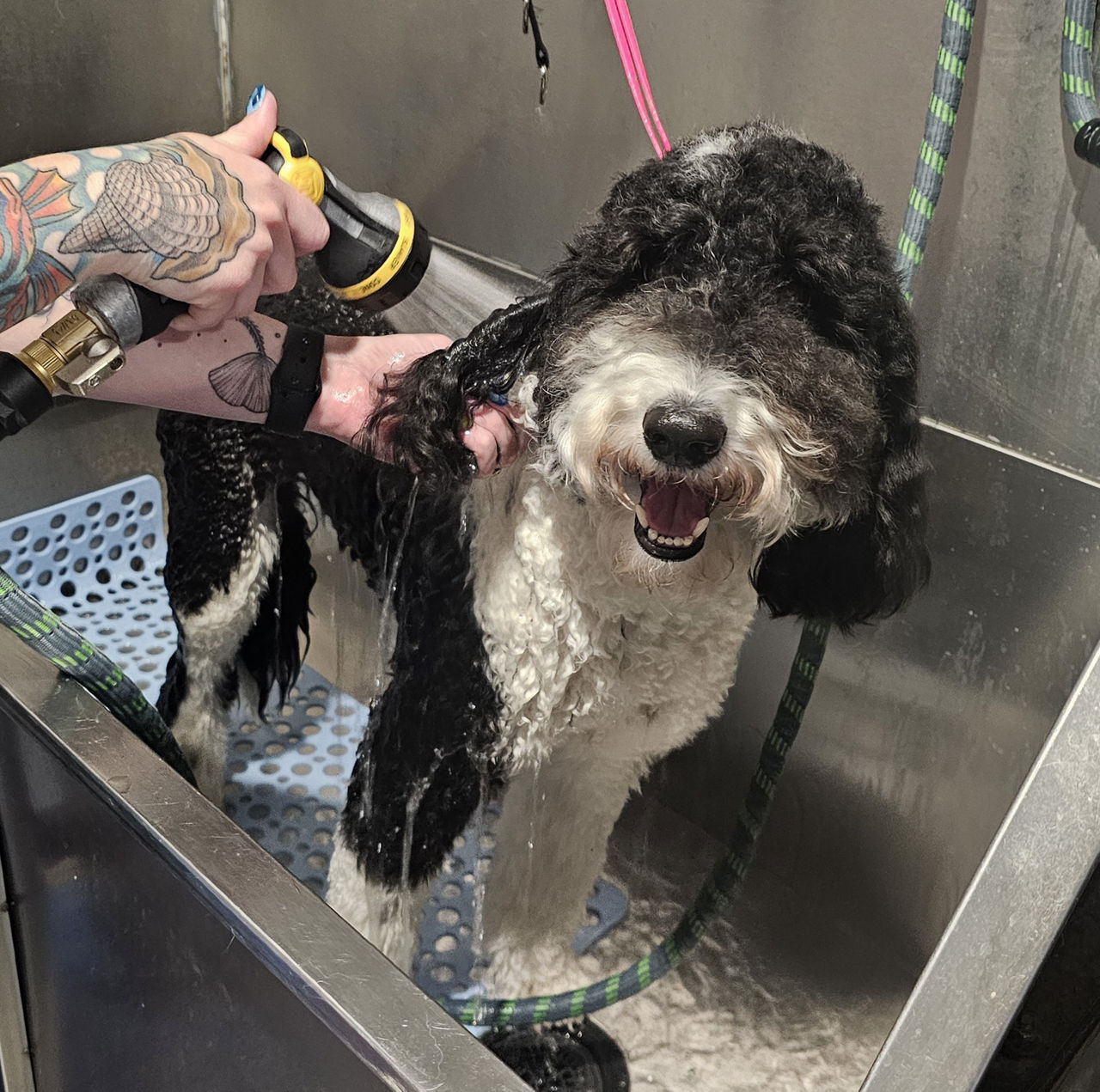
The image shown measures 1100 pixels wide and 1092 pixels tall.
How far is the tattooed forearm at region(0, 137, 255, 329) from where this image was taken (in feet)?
2.69

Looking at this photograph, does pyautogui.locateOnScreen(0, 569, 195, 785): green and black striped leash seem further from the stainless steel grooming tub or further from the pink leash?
the pink leash

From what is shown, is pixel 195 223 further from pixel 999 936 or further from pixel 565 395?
pixel 999 936

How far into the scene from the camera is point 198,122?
1.81 meters

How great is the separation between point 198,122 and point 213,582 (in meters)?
0.82

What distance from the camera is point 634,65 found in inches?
46.1

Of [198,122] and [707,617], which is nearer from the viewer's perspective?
[707,617]

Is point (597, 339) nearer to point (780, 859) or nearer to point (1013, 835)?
point (1013, 835)

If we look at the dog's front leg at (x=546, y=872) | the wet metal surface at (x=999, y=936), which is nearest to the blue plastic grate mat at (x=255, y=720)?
the dog's front leg at (x=546, y=872)

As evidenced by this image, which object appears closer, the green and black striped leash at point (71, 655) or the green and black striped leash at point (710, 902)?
the green and black striped leash at point (71, 655)

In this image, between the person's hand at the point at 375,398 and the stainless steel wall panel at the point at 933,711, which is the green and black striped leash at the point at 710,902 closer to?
the stainless steel wall panel at the point at 933,711

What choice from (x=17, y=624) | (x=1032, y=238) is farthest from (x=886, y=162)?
(x=17, y=624)

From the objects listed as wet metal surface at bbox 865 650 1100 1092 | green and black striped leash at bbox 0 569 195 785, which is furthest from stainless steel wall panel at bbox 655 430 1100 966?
green and black striped leash at bbox 0 569 195 785

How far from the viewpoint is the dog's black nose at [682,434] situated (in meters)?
0.76

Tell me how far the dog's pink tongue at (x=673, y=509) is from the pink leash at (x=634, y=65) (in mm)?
452
